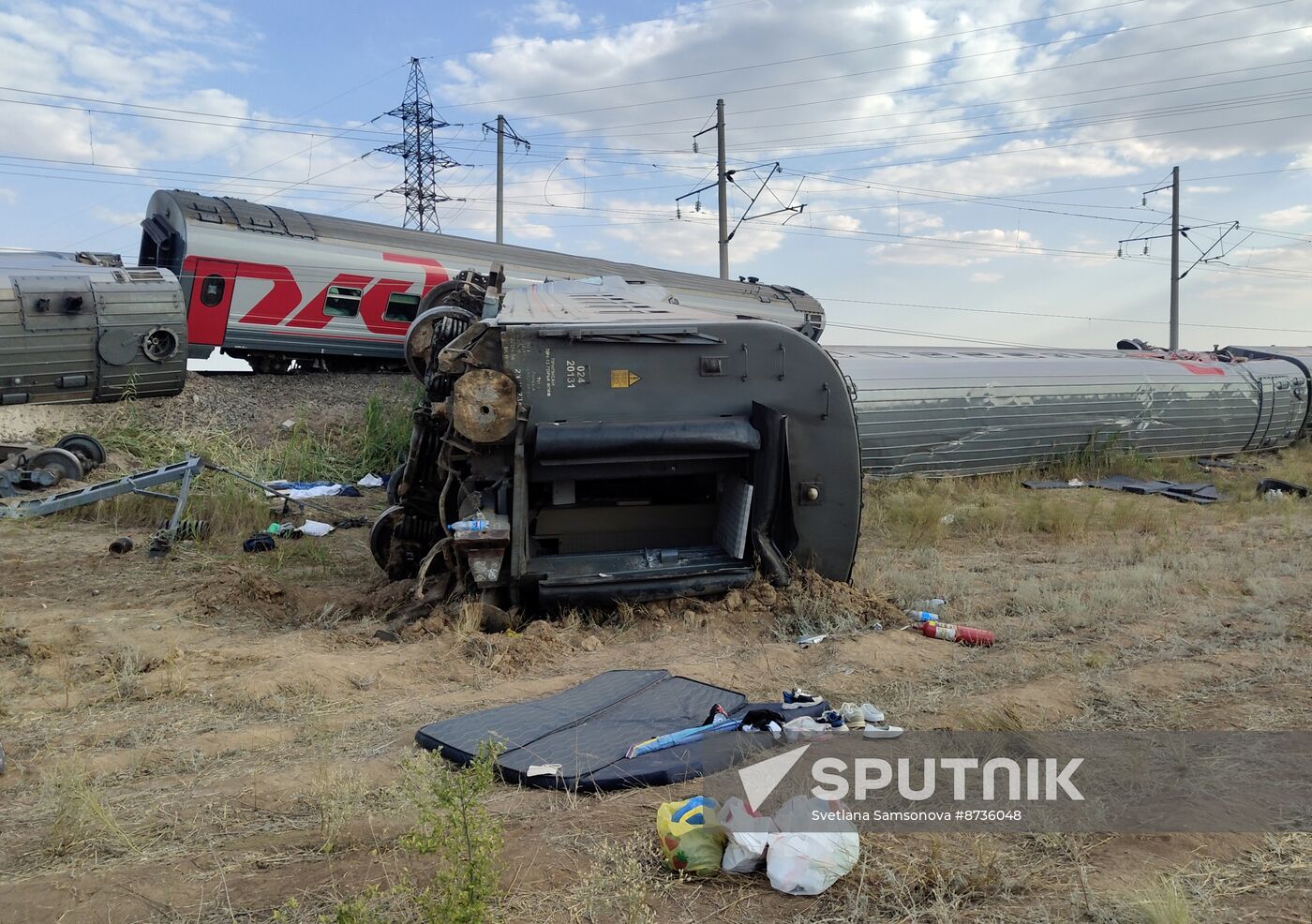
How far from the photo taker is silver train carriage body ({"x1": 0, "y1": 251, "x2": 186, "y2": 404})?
512 inches

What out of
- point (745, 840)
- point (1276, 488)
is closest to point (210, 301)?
point (745, 840)

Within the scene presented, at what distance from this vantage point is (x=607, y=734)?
4023 millimetres

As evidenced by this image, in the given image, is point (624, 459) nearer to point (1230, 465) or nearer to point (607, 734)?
point (607, 734)

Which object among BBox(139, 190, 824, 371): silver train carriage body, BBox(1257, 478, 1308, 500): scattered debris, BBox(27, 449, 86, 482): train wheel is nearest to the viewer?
BBox(27, 449, 86, 482): train wheel

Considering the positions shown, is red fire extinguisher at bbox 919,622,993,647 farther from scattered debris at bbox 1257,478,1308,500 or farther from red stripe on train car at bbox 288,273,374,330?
red stripe on train car at bbox 288,273,374,330

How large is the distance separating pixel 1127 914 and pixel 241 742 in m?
3.45

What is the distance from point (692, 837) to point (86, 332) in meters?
13.8

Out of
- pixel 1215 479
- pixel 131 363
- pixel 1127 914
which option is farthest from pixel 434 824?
pixel 1215 479

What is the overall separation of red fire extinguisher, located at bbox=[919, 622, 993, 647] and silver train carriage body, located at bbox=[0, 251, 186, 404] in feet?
41.0

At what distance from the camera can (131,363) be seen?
14.0m

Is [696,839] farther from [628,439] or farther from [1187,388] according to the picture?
[1187,388]

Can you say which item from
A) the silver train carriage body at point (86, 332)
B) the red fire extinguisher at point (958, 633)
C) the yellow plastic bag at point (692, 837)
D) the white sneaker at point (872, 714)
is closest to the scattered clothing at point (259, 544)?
the silver train carriage body at point (86, 332)

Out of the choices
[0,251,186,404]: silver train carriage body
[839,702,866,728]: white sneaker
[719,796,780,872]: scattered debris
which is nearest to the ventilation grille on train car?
[0,251,186,404]: silver train carriage body

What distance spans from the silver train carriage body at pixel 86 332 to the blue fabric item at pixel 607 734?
11891 millimetres
